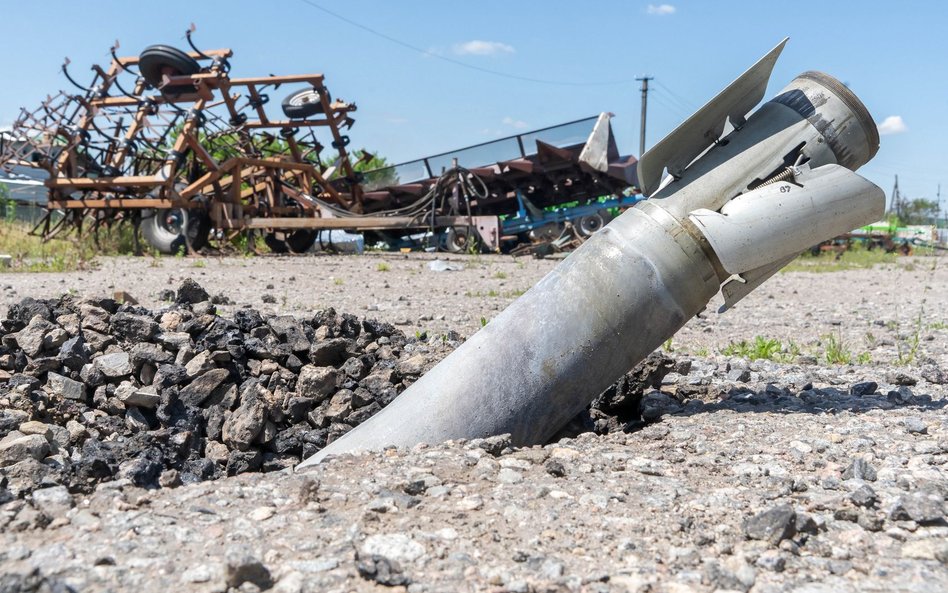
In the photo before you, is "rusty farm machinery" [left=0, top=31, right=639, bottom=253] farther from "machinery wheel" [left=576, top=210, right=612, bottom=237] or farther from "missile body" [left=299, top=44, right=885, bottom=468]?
"missile body" [left=299, top=44, right=885, bottom=468]

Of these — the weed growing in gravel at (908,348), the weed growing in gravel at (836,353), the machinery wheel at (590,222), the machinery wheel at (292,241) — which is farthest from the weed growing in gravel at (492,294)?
the machinery wheel at (590,222)

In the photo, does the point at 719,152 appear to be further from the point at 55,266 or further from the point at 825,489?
the point at 55,266

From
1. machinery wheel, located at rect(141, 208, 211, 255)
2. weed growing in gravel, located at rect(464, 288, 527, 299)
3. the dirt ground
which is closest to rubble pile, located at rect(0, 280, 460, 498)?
the dirt ground

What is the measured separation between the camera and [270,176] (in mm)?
15281

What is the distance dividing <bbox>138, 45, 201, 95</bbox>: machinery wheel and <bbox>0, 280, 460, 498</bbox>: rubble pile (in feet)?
30.4

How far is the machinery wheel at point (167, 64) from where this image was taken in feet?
45.4

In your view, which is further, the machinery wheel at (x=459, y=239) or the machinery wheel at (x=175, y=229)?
the machinery wheel at (x=459, y=239)

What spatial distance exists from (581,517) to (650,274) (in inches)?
54.0

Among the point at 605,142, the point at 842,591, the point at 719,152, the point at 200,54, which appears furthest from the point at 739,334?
the point at 200,54

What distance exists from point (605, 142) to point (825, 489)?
12.9 metres

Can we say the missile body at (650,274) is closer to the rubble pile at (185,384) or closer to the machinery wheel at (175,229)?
the rubble pile at (185,384)

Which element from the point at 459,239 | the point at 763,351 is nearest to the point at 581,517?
the point at 763,351

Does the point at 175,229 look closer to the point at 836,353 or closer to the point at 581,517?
the point at 836,353

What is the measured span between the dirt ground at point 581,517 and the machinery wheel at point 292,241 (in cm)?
1169
